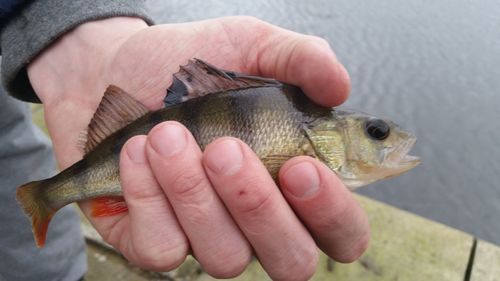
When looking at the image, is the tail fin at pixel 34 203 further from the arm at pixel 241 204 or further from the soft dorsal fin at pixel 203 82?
the soft dorsal fin at pixel 203 82

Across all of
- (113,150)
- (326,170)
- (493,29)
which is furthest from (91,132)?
(493,29)

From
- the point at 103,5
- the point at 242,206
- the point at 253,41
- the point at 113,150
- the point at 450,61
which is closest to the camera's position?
the point at 242,206

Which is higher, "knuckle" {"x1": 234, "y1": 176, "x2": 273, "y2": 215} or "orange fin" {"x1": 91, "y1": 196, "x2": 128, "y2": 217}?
"knuckle" {"x1": 234, "y1": 176, "x2": 273, "y2": 215}

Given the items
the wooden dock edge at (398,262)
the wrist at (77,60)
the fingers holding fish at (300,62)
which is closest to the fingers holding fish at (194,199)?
the fingers holding fish at (300,62)

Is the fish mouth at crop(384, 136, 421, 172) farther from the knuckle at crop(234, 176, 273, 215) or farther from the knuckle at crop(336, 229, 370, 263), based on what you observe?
the knuckle at crop(234, 176, 273, 215)

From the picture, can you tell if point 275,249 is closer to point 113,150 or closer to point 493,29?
point 113,150

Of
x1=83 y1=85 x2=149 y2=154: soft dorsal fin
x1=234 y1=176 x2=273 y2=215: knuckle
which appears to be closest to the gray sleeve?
x1=83 y1=85 x2=149 y2=154: soft dorsal fin
